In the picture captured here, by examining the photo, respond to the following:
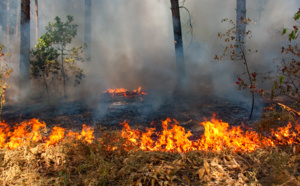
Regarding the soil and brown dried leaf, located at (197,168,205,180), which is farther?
the soil

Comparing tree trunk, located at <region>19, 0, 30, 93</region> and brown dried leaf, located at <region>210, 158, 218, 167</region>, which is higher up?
tree trunk, located at <region>19, 0, 30, 93</region>

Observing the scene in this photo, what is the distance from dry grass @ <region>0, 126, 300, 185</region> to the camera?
3350 mm

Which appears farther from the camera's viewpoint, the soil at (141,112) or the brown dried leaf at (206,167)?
the soil at (141,112)

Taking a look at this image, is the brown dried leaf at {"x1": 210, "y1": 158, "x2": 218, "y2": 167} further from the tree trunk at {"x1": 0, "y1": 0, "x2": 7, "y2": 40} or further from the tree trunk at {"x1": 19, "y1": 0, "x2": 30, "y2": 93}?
the tree trunk at {"x1": 0, "y1": 0, "x2": 7, "y2": 40}

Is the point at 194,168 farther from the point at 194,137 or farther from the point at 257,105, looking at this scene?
the point at 257,105

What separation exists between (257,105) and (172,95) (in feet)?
11.9

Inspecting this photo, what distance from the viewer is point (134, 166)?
3.70 metres

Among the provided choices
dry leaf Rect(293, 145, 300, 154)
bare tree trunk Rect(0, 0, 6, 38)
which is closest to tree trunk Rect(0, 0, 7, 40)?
bare tree trunk Rect(0, 0, 6, 38)

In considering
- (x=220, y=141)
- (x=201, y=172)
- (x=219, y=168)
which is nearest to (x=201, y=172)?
(x=201, y=172)

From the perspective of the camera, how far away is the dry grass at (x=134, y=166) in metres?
3.35

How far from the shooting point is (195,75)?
1527cm

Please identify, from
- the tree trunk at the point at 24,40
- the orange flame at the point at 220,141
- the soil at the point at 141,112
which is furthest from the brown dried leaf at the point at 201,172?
the tree trunk at the point at 24,40

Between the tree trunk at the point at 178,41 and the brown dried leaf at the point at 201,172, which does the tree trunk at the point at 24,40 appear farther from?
the brown dried leaf at the point at 201,172

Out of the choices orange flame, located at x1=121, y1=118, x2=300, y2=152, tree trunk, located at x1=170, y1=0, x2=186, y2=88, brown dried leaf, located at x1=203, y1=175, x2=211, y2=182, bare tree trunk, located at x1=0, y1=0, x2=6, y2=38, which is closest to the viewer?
brown dried leaf, located at x1=203, y1=175, x2=211, y2=182
